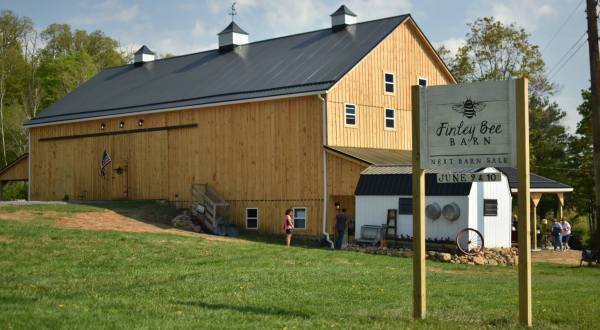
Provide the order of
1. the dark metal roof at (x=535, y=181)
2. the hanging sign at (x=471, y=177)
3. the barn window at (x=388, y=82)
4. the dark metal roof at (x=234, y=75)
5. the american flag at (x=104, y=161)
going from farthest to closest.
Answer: the american flag at (x=104, y=161) < the barn window at (x=388, y=82) < the dark metal roof at (x=234, y=75) < the dark metal roof at (x=535, y=181) < the hanging sign at (x=471, y=177)

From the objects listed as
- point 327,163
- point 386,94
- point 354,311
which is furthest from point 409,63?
point 354,311

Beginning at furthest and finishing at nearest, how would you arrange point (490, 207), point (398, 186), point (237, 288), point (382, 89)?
point (382, 89) → point (398, 186) → point (490, 207) → point (237, 288)

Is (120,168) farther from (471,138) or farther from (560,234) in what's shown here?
(471,138)

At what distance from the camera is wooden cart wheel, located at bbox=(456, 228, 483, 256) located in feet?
91.5

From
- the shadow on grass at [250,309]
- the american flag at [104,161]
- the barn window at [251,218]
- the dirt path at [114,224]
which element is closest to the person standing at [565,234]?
the barn window at [251,218]

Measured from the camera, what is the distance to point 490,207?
29.2m

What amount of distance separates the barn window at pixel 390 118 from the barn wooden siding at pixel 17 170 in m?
20.9

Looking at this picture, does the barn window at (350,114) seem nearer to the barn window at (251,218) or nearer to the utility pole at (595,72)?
the barn window at (251,218)

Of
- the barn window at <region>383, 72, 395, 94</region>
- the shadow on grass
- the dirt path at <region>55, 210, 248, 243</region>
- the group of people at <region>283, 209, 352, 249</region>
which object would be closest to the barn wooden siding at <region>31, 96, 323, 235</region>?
the group of people at <region>283, 209, 352, 249</region>

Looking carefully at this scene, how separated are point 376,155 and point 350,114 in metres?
2.07

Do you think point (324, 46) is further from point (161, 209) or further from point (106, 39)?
point (106, 39)


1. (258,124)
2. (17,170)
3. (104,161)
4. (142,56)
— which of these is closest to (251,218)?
(258,124)

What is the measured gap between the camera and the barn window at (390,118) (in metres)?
36.7

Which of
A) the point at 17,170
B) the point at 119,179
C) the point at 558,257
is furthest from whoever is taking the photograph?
the point at 17,170
